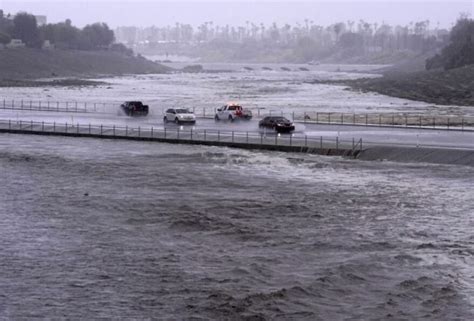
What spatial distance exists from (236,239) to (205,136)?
2392 cm

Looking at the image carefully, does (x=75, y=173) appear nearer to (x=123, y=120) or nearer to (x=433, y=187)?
(x=433, y=187)

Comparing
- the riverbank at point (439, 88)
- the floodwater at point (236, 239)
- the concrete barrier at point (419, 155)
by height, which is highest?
the riverbank at point (439, 88)

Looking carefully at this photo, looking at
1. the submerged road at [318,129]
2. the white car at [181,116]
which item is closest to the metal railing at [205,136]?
the submerged road at [318,129]

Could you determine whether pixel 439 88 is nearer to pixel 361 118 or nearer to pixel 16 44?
pixel 361 118

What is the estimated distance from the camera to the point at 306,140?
46688mm

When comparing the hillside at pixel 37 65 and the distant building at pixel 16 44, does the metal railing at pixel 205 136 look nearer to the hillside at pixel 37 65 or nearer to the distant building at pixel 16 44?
the hillside at pixel 37 65

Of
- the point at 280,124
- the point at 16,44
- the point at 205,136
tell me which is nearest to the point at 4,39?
the point at 16,44

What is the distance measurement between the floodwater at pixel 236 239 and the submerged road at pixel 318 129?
591cm

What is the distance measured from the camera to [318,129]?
53844 millimetres

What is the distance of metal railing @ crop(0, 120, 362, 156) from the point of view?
44688 mm

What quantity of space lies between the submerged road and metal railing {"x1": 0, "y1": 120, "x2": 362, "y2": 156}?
1.31 meters

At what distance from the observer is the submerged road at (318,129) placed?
45531mm

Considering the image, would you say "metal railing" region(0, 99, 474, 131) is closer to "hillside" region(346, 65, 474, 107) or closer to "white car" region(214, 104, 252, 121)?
"white car" region(214, 104, 252, 121)

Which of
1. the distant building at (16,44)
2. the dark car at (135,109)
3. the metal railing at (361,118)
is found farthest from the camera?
the distant building at (16,44)
